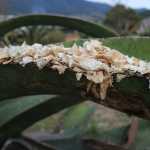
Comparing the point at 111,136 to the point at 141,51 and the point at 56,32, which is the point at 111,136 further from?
the point at 56,32

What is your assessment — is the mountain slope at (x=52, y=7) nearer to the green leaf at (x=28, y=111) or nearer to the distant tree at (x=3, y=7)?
the distant tree at (x=3, y=7)

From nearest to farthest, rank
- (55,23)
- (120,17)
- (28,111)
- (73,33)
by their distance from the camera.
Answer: (28,111)
(55,23)
(73,33)
(120,17)

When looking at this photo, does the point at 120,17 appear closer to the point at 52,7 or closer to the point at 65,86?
the point at 52,7

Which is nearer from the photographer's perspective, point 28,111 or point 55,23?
point 28,111

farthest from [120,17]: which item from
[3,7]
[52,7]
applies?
[3,7]

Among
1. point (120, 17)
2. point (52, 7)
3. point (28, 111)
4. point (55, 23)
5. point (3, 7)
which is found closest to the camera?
point (28, 111)

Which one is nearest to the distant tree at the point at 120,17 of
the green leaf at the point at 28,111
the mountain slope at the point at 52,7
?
the mountain slope at the point at 52,7

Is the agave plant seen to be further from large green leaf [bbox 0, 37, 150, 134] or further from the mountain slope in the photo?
the mountain slope
